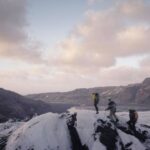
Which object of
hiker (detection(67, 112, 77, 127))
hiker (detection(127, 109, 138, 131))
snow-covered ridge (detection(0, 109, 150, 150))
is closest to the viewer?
snow-covered ridge (detection(0, 109, 150, 150))

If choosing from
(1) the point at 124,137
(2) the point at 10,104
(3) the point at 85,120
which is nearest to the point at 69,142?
(3) the point at 85,120

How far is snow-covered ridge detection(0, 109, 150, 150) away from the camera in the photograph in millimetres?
21647

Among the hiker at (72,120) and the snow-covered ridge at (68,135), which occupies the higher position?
the hiker at (72,120)

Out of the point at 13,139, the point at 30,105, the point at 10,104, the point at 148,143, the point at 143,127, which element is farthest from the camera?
the point at 30,105

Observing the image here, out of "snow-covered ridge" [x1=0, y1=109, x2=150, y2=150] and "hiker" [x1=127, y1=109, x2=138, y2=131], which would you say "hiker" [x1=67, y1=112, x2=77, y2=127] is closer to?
"snow-covered ridge" [x1=0, y1=109, x2=150, y2=150]

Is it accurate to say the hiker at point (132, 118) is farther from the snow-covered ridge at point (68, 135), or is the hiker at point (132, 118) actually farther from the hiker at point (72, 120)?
the hiker at point (72, 120)

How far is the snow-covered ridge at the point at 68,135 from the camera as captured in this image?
21.6 metres

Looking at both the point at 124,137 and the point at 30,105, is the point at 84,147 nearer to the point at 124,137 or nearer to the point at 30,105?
the point at 124,137

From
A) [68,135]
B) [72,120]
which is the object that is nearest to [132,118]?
[72,120]

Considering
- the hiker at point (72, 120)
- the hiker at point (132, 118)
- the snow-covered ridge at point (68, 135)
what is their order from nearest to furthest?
1. the snow-covered ridge at point (68, 135)
2. the hiker at point (72, 120)
3. the hiker at point (132, 118)

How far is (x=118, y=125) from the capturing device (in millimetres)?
25516

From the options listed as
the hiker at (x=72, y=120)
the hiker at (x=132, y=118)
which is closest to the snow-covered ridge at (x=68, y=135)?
the hiker at (x=72, y=120)

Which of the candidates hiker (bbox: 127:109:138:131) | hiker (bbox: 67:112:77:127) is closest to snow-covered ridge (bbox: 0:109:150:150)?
hiker (bbox: 67:112:77:127)

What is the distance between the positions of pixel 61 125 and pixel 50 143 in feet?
7.96
